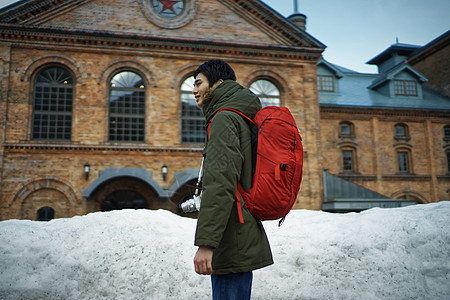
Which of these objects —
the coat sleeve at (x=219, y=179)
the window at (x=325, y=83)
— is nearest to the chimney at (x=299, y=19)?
the window at (x=325, y=83)

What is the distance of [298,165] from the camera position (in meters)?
2.42

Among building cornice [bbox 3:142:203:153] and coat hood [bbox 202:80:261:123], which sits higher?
building cornice [bbox 3:142:203:153]

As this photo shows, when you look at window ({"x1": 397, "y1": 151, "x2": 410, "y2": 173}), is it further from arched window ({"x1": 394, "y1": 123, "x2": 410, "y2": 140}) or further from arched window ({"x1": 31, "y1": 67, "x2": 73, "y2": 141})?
arched window ({"x1": 31, "y1": 67, "x2": 73, "y2": 141})

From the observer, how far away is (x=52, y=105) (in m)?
15.5

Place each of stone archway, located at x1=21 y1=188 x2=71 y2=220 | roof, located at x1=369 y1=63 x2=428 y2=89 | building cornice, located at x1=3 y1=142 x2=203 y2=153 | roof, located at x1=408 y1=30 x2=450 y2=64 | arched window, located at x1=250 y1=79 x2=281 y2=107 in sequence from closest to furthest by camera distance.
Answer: stone archway, located at x1=21 y1=188 x2=71 y2=220, building cornice, located at x1=3 y1=142 x2=203 y2=153, arched window, located at x1=250 y1=79 x2=281 y2=107, roof, located at x1=369 y1=63 x2=428 y2=89, roof, located at x1=408 y1=30 x2=450 y2=64

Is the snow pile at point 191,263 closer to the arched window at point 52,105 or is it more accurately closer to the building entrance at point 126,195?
the building entrance at point 126,195

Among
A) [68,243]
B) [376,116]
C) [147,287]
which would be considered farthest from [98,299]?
[376,116]

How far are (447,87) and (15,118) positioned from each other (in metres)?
30.5

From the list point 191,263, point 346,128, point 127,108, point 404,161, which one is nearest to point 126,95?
point 127,108

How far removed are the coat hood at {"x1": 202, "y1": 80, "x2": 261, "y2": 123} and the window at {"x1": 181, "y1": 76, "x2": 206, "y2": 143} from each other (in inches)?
544

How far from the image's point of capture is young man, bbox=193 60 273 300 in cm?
219

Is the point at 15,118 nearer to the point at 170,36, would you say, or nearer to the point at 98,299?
the point at 170,36

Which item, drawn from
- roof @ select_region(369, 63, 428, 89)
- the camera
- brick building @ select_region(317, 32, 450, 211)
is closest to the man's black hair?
the camera

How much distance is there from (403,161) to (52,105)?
22501 millimetres
